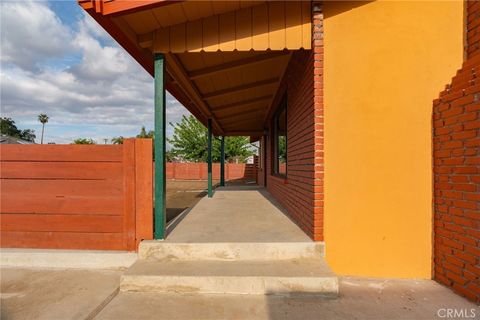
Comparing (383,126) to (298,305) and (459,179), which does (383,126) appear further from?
(298,305)

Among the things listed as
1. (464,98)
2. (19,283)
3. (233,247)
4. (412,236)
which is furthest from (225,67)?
(19,283)

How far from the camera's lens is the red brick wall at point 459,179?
105 inches

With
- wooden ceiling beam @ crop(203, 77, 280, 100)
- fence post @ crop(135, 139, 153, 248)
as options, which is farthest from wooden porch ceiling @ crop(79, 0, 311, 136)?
fence post @ crop(135, 139, 153, 248)

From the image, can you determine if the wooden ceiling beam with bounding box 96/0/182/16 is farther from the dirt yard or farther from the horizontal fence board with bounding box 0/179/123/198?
the dirt yard

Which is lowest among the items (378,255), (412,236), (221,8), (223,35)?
(378,255)

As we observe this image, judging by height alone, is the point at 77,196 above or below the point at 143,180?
below

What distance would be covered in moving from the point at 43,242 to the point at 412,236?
4572 mm

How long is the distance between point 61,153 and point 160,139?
4.36 ft

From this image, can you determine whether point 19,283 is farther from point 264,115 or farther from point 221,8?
point 264,115

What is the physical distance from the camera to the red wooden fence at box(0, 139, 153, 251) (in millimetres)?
3586

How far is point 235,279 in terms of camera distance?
9.21ft

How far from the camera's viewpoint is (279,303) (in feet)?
8.64

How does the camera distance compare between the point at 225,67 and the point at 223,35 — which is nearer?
the point at 223,35

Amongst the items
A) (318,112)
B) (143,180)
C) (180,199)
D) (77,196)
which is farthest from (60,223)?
(180,199)
